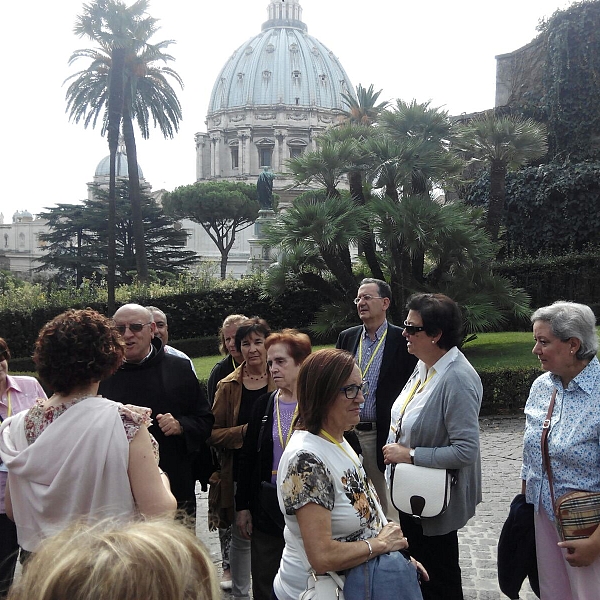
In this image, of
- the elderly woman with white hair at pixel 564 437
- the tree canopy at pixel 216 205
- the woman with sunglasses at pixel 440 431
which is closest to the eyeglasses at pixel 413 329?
the woman with sunglasses at pixel 440 431

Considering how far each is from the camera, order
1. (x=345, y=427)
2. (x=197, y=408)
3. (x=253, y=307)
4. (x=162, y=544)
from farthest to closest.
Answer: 1. (x=253, y=307)
2. (x=197, y=408)
3. (x=345, y=427)
4. (x=162, y=544)

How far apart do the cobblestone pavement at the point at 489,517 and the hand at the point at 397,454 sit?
1377 mm

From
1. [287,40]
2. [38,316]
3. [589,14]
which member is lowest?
[38,316]

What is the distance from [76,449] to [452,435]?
5.10 feet

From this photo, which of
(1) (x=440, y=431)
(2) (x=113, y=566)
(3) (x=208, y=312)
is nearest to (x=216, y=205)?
(3) (x=208, y=312)

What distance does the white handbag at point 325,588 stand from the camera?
223cm

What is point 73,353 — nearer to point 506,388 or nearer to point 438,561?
point 438,561

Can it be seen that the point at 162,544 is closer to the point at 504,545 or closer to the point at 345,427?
the point at 345,427

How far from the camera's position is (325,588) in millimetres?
2236

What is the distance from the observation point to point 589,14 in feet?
67.8

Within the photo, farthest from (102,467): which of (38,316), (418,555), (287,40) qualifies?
(287,40)

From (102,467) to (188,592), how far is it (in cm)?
129

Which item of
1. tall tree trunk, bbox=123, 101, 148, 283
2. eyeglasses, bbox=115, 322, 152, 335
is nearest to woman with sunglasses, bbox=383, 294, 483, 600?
eyeglasses, bbox=115, 322, 152, 335

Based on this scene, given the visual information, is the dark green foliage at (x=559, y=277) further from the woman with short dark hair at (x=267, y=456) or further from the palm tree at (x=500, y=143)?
the woman with short dark hair at (x=267, y=456)
